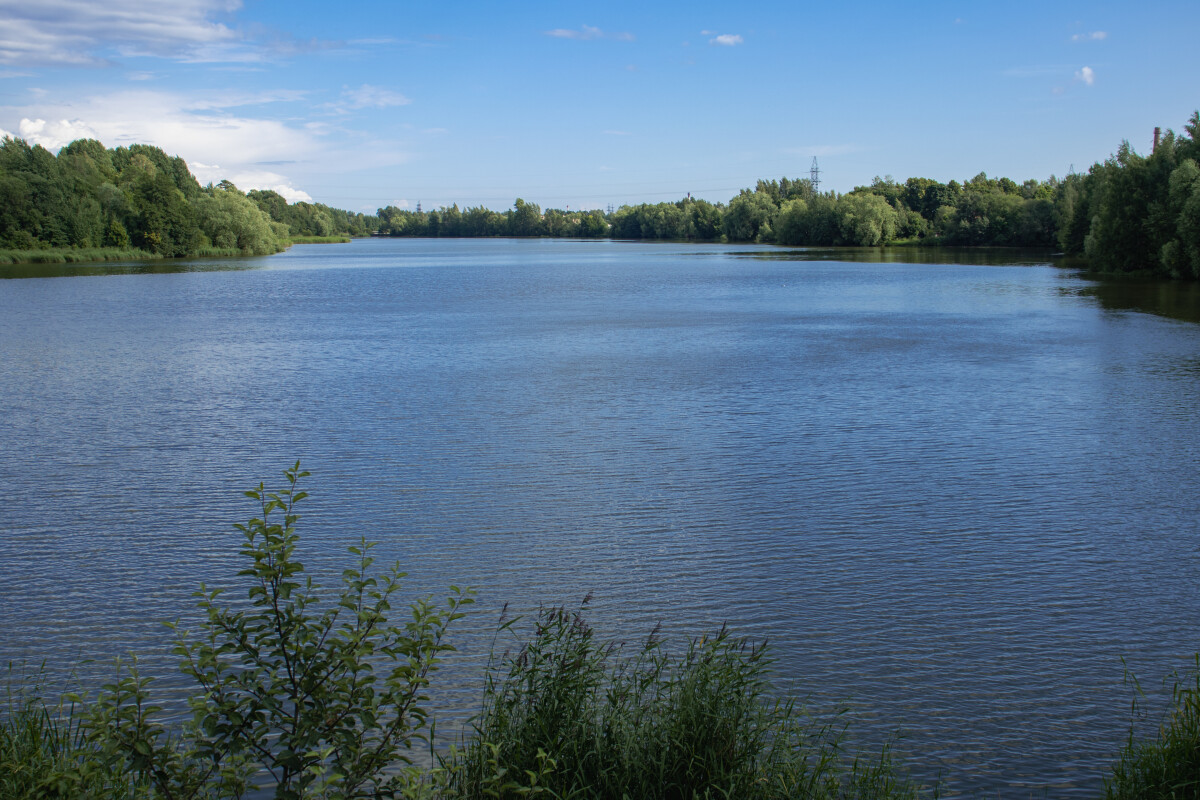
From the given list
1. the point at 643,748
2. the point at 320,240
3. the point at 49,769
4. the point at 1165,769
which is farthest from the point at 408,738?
the point at 320,240

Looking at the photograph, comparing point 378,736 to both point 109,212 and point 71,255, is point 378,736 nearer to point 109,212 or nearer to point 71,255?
point 71,255

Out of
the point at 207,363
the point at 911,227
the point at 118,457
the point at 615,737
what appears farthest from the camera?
the point at 911,227

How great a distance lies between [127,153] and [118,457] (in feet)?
441

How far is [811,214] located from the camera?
113m

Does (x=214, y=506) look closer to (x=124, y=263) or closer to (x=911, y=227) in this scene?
(x=124, y=263)

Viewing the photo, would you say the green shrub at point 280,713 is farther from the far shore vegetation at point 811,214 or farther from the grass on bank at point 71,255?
the grass on bank at point 71,255

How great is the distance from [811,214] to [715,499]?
10946cm

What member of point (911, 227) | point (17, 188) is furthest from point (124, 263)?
point (911, 227)

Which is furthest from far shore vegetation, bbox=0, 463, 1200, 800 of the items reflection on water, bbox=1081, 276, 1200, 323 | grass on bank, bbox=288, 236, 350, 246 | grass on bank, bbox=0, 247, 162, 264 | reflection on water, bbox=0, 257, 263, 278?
grass on bank, bbox=288, 236, 350, 246

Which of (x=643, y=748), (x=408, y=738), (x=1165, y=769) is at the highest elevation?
(x=408, y=738)

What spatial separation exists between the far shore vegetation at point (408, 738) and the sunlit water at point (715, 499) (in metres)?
0.71

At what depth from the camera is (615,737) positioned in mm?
4363

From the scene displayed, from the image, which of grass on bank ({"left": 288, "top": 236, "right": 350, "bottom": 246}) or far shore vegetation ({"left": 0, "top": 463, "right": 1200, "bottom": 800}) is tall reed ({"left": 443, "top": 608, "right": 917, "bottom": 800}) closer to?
far shore vegetation ({"left": 0, "top": 463, "right": 1200, "bottom": 800})

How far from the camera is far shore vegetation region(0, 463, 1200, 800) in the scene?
3615 mm
